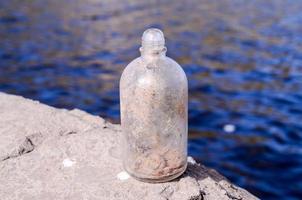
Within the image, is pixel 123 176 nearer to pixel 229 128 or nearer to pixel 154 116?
pixel 154 116

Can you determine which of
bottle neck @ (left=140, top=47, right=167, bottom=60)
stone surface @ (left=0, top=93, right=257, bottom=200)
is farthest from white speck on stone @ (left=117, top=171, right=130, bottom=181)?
bottle neck @ (left=140, top=47, right=167, bottom=60)

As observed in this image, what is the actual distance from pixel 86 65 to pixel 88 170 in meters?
6.50

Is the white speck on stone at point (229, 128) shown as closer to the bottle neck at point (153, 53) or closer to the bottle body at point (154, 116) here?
the bottle body at point (154, 116)

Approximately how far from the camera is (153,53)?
2162 millimetres

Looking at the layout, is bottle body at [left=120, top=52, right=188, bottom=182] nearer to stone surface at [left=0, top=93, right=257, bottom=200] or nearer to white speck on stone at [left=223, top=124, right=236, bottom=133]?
stone surface at [left=0, top=93, right=257, bottom=200]

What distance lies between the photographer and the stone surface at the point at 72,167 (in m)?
2.23

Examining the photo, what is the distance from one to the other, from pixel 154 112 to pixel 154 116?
0.02m

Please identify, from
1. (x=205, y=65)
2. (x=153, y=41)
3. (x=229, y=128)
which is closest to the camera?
(x=153, y=41)

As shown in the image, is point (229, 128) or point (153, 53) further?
point (229, 128)

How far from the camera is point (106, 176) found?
92.8 inches

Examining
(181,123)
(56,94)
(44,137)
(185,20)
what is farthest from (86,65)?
(181,123)

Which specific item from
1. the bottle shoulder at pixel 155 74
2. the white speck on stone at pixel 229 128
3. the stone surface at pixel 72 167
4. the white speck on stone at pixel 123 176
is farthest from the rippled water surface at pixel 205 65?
the bottle shoulder at pixel 155 74

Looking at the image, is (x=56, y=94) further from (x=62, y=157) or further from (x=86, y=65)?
(x=62, y=157)

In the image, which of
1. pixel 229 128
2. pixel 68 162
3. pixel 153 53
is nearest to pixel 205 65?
pixel 229 128
